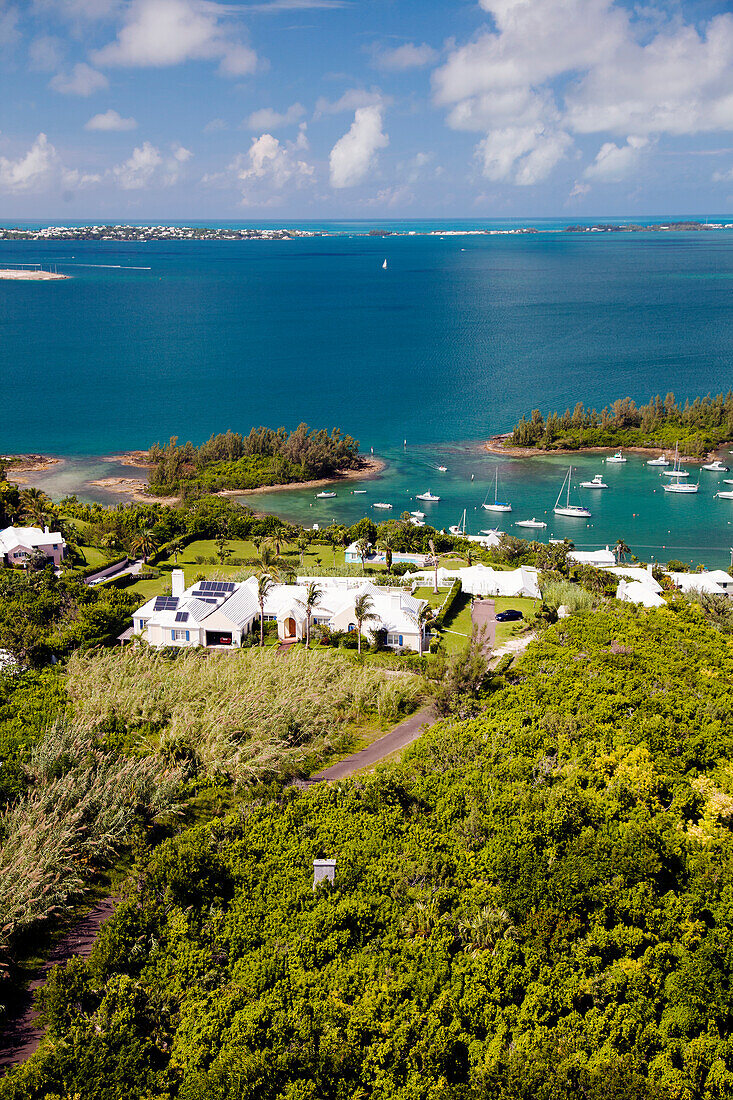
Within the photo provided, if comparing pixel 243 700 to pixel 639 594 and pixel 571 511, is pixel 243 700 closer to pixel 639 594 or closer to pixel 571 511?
pixel 639 594

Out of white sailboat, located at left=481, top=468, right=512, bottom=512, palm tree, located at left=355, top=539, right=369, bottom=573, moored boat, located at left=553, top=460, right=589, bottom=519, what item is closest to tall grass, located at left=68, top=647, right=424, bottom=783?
palm tree, located at left=355, top=539, right=369, bottom=573

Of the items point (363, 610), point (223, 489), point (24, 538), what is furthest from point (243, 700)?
point (223, 489)

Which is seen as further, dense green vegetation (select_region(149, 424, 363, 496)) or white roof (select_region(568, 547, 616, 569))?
dense green vegetation (select_region(149, 424, 363, 496))

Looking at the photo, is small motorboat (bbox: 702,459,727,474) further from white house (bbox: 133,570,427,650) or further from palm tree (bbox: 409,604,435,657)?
palm tree (bbox: 409,604,435,657)

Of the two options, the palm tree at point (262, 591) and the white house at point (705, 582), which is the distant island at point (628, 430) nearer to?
the white house at point (705, 582)

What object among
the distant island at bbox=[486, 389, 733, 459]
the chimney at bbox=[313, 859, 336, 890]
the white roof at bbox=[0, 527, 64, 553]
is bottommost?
the chimney at bbox=[313, 859, 336, 890]

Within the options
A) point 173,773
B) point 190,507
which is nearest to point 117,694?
point 173,773
